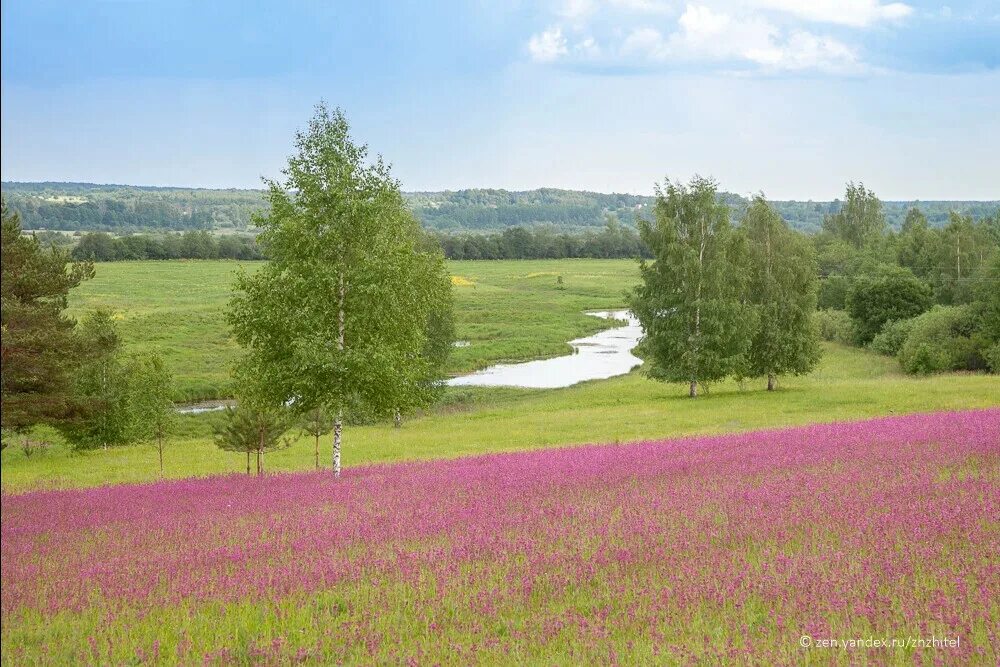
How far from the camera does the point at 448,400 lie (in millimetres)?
61438

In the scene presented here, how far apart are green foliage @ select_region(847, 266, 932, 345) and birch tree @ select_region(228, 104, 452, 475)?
232 ft

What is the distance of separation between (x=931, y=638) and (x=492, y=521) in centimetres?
647

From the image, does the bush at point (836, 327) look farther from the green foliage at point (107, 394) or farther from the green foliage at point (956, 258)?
the green foliage at point (107, 394)

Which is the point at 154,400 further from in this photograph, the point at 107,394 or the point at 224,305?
the point at 224,305

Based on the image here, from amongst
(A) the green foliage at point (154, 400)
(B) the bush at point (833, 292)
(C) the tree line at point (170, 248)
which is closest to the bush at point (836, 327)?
(B) the bush at point (833, 292)

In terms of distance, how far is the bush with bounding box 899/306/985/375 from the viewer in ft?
221

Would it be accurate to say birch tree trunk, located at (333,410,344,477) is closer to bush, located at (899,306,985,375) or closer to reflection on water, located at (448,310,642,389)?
reflection on water, located at (448,310,642,389)

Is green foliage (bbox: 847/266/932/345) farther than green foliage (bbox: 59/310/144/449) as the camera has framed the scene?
Yes

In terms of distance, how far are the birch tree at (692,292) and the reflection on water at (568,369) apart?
7.56 meters

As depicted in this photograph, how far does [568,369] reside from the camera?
78.0 m

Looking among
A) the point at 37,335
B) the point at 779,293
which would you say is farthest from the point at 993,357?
the point at 37,335

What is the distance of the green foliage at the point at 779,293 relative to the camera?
53562 millimetres

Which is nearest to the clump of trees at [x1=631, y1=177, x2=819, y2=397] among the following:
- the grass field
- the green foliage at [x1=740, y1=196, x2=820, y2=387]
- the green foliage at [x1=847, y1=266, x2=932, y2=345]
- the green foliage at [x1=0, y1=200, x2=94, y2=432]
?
the green foliage at [x1=740, y1=196, x2=820, y2=387]

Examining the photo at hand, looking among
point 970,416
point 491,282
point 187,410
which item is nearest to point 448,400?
point 187,410
